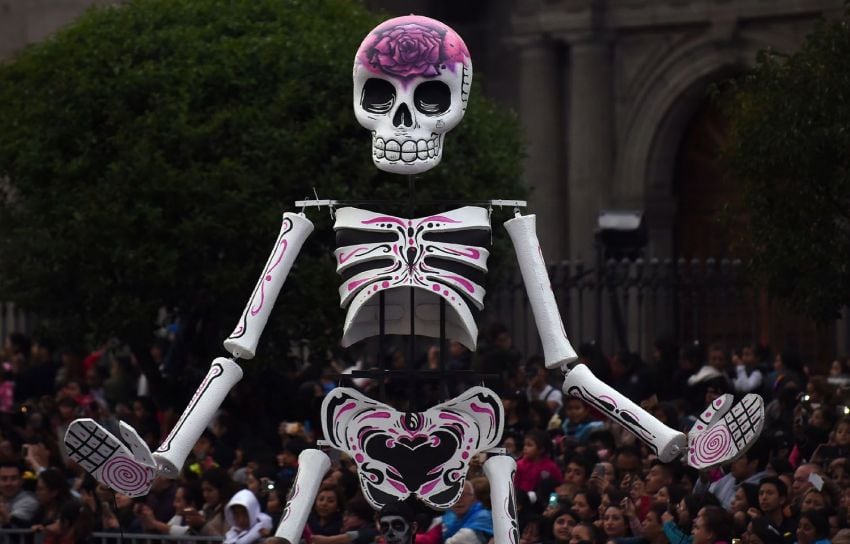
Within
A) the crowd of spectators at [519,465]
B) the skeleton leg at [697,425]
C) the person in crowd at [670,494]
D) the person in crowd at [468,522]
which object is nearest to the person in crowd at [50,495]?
the crowd of spectators at [519,465]

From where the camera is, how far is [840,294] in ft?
51.7

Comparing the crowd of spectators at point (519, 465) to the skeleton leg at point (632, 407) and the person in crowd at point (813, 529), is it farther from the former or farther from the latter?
the skeleton leg at point (632, 407)

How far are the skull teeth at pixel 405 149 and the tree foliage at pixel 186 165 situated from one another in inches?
256

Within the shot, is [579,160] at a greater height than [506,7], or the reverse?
[506,7]

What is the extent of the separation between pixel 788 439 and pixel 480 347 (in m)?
5.65

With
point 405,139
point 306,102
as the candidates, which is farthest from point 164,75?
point 405,139

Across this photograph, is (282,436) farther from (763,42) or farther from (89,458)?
(763,42)

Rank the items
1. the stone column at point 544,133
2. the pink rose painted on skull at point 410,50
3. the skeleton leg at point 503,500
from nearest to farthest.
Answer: the skeleton leg at point 503,500 < the pink rose painted on skull at point 410,50 < the stone column at point 544,133

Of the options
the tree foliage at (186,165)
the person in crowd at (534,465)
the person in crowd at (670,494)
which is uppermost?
the tree foliage at (186,165)

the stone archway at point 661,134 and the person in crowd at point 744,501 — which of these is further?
the stone archway at point 661,134

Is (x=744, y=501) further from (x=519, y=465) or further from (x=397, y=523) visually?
(x=397, y=523)

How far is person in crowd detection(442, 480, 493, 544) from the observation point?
12.0 metres

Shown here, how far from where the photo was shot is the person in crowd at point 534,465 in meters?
13.9

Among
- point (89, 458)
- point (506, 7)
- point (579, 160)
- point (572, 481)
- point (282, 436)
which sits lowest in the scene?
point (89, 458)
